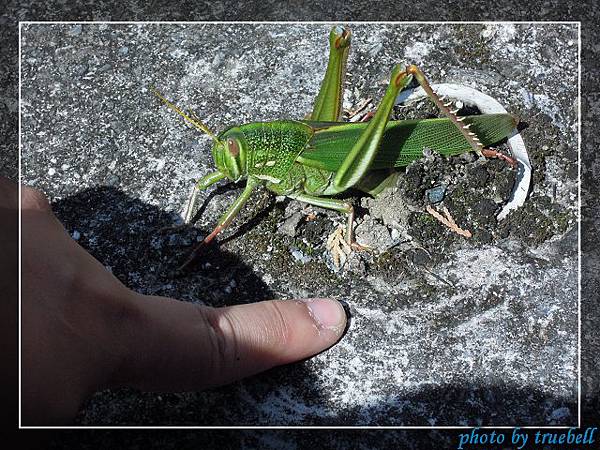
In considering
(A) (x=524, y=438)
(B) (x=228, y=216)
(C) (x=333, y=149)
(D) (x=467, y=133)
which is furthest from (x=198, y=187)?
(A) (x=524, y=438)

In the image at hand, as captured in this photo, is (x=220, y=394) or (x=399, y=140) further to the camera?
(x=399, y=140)

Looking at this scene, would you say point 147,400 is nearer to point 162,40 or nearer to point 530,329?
point 530,329

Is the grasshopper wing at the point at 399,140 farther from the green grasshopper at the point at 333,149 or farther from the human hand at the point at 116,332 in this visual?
the human hand at the point at 116,332

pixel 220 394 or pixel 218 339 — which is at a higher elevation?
pixel 218 339

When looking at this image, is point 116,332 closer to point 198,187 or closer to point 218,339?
point 218,339

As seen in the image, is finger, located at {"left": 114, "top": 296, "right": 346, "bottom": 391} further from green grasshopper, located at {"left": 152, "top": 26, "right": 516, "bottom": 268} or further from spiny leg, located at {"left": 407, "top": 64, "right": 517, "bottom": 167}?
spiny leg, located at {"left": 407, "top": 64, "right": 517, "bottom": 167}

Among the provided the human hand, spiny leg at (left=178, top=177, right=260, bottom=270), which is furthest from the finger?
spiny leg at (left=178, top=177, right=260, bottom=270)
